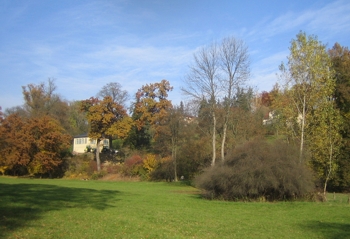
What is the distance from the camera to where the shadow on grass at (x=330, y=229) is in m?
11.7

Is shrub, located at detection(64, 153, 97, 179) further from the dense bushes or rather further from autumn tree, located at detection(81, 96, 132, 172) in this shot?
the dense bushes

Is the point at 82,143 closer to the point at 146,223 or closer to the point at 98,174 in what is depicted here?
the point at 98,174

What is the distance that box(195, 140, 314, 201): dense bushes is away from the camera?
23.4 m

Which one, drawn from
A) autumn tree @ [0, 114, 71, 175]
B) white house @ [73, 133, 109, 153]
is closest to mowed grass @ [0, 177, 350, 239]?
autumn tree @ [0, 114, 71, 175]

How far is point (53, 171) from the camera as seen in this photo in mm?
56781

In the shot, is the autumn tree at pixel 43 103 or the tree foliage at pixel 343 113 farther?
the autumn tree at pixel 43 103

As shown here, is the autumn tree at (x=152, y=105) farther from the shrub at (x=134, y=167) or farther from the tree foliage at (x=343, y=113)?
the tree foliage at (x=343, y=113)

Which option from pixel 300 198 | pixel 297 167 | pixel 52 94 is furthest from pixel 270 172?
pixel 52 94

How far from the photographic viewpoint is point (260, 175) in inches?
917

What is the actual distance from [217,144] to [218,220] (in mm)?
33864

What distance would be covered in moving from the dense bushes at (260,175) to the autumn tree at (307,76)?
573cm

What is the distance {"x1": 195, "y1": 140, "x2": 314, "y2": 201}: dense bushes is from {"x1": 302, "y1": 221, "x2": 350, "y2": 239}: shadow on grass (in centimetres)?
882

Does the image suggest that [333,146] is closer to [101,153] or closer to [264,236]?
[264,236]

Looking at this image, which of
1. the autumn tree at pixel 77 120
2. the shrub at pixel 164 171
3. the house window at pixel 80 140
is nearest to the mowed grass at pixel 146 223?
the shrub at pixel 164 171
